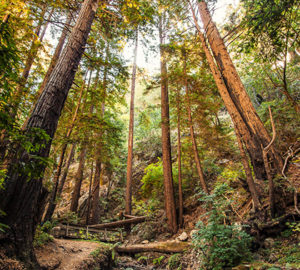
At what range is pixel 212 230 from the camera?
359 centimetres

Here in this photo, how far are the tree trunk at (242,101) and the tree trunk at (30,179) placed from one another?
5.36 meters

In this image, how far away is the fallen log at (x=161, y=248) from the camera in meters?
5.90

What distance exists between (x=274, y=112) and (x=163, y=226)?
7.53 metres

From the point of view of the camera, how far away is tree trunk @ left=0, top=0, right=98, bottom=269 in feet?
8.67

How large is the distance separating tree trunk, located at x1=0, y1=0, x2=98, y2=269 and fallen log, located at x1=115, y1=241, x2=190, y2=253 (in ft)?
14.9

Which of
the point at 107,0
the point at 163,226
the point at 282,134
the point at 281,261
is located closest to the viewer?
the point at 281,261

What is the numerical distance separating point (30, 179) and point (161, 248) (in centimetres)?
568

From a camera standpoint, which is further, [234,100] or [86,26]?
[234,100]

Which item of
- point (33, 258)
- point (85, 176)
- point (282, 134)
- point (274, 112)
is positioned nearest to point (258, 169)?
point (282, 134)

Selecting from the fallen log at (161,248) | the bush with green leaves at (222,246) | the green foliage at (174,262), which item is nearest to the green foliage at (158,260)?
the fallen log at (161,248)

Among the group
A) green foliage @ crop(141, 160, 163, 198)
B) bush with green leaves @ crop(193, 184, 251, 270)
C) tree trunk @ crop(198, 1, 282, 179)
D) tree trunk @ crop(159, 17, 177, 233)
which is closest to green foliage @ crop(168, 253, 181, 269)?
bush with green leaves @ crop(193, 184, 251, 270)

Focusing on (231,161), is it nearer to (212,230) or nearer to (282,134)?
(282,134)

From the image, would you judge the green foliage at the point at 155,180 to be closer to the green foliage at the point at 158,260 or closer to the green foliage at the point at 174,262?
the green foliage at the point at 158,260

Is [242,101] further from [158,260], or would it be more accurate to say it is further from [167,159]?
[158,260]
